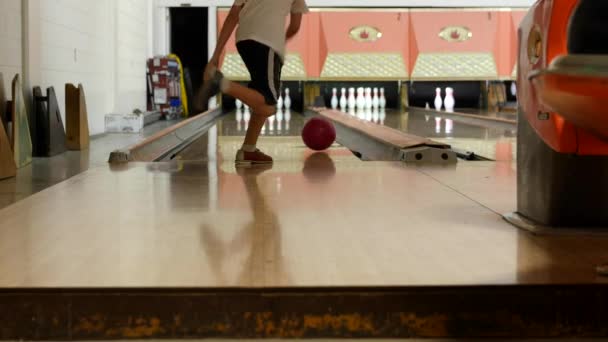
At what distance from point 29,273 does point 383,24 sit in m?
9.73

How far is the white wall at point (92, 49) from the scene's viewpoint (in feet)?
15.9

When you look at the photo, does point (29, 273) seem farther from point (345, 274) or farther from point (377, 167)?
point (377, 167)

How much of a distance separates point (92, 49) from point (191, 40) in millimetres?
4582

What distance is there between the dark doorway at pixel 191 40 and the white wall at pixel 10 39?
244 inches

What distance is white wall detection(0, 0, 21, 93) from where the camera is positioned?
424cm

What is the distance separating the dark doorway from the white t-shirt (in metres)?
6.93

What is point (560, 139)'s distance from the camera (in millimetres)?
1862

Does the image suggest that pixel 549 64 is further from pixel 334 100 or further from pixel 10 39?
pixel 334 100

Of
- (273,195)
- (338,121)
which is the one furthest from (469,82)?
(273,195)

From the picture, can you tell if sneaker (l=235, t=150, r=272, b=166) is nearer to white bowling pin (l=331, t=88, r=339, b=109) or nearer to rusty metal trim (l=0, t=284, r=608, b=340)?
rusty metal trim (l=0, t=284, r=608, b=340)

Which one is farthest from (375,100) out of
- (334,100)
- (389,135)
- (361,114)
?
(389,135)

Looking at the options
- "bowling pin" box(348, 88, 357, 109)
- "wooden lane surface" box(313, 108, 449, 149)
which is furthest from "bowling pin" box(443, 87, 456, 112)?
"wooden lane surface" box(313, 108, 449, 149)

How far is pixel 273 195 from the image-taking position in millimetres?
2672

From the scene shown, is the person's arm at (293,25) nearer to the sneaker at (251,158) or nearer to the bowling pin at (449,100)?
the sneaker at (251,158)
